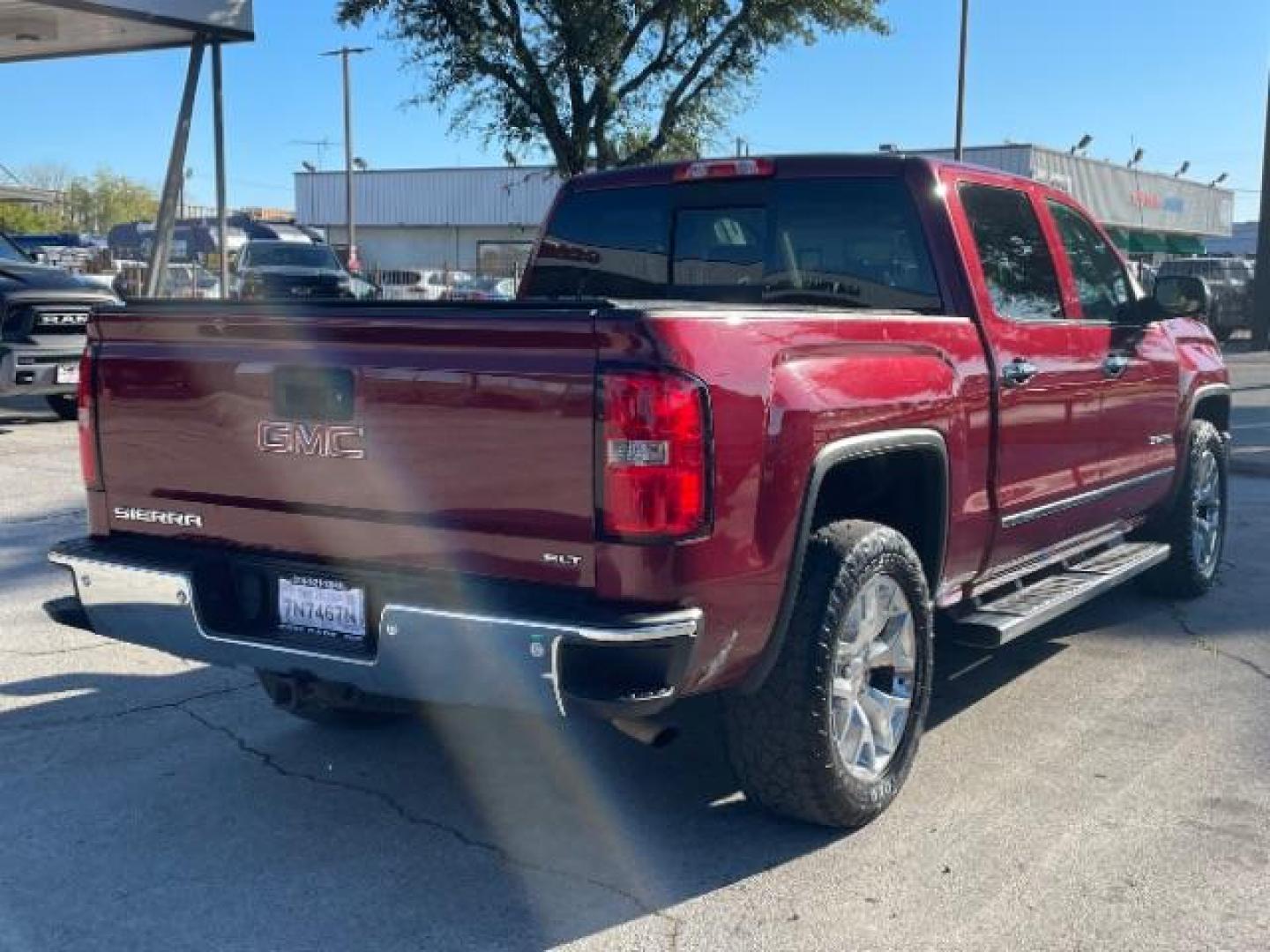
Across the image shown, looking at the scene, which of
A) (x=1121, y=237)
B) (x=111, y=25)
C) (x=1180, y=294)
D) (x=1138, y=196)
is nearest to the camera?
(x=1180, y=294)

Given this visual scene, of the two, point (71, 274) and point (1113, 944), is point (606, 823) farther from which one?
point (71, 274)

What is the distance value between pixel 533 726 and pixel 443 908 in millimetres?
1364

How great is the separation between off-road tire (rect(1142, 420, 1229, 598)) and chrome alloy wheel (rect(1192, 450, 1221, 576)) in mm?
26

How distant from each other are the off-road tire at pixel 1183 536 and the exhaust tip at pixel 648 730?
4.06 meters

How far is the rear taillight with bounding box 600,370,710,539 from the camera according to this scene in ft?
10.6

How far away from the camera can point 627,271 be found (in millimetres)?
5547

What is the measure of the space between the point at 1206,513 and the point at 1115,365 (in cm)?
196

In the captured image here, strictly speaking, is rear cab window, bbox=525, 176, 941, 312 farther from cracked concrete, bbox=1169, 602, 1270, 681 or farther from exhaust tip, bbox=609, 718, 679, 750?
cracked concrete, bbox=1169, 602, 1270, 681

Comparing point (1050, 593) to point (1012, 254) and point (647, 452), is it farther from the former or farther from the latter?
point (647, 452)

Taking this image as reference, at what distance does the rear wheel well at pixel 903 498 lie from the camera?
4281 mm

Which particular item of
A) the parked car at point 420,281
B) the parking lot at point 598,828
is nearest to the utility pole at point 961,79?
the parked car at point 420,281

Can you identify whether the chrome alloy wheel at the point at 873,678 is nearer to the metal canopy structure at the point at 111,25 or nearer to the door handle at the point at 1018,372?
the door handle at the point at 1018,372

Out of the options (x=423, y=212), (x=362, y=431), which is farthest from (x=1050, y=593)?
(x=423, y=212)

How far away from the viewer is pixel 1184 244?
2265 inches
